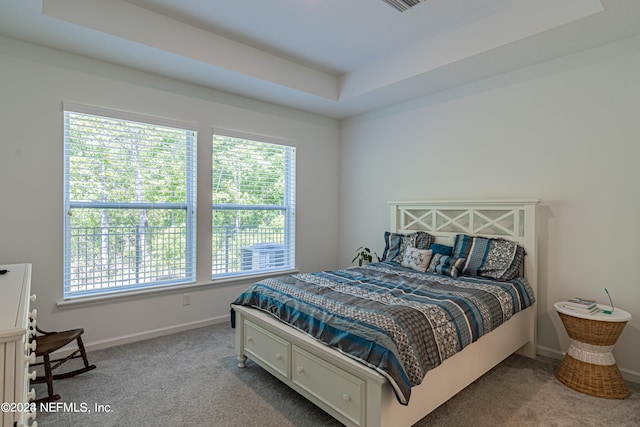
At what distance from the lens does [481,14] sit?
9.02 ft

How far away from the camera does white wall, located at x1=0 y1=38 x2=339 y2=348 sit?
270cm

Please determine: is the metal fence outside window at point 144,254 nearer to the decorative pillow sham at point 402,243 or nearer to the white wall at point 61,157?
the white wall at point 61,157

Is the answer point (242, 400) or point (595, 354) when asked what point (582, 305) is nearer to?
point (595, 354)

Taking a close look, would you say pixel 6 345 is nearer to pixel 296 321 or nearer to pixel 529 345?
pixel 296 321

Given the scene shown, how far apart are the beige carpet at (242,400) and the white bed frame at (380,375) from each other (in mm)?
137

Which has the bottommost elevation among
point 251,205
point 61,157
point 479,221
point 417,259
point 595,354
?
point 595,354

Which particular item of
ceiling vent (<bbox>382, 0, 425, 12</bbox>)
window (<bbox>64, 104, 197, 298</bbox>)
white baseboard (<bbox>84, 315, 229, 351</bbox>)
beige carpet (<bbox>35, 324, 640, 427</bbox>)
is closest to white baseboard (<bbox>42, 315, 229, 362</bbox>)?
white baseboard (<bbox>84, 315, 229, 351</bbox>)

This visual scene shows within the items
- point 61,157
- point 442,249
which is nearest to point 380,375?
point 442,249

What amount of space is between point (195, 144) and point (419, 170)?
258 cm

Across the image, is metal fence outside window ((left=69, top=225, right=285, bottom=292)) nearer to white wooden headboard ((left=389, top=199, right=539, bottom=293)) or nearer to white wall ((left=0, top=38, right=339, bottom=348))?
white wall ((left=0, top=38, right=339, bottom=348))

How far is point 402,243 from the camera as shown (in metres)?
3.77

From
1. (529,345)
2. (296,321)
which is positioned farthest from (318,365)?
(529,345)

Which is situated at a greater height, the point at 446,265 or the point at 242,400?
the point at 446,265

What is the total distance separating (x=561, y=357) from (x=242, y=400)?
271 centimetres
